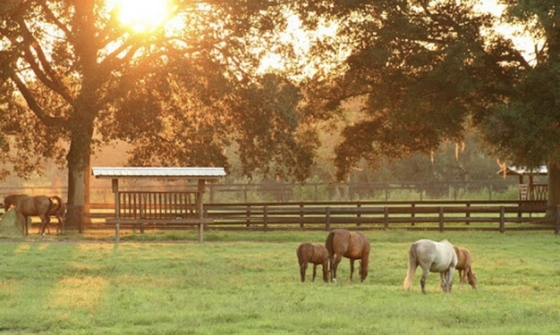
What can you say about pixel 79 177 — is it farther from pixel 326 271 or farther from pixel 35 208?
pixel 326 271

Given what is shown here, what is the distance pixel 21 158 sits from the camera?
158 ft

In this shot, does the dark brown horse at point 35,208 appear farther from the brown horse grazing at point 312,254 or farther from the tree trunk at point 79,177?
the brown horse grazing at point 312,254

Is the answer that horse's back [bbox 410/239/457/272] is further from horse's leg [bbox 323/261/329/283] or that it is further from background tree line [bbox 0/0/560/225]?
background tree line [bbox 0/0/560/225]

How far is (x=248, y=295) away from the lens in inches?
727

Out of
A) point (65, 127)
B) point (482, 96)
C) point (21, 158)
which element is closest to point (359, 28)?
point (482, 96)

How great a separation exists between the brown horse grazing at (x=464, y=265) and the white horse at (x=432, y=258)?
494mm

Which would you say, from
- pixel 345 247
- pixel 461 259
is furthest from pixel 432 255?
pixel 345 247

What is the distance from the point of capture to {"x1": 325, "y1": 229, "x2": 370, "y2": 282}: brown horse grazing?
20.6 m

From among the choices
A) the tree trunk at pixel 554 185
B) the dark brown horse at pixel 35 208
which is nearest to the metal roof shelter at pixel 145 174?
the dark brown horse at pixel 35 208

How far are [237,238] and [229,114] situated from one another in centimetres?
886

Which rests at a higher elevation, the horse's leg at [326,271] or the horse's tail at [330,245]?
the horse's tail at [330,245]

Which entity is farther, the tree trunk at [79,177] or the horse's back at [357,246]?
the tree trunk at [79,177]

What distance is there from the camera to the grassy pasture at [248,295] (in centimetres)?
1498

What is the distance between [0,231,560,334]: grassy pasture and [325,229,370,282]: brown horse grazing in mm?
375
